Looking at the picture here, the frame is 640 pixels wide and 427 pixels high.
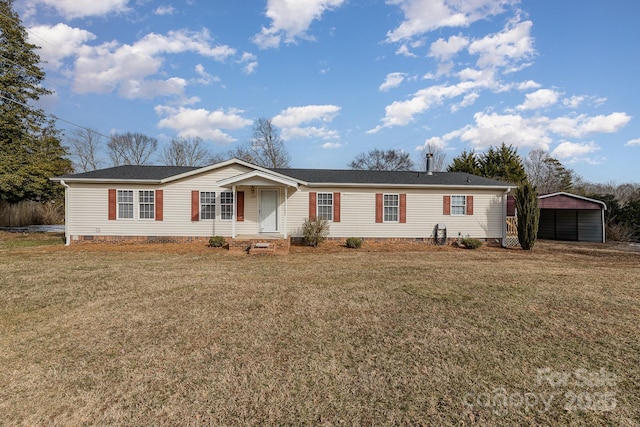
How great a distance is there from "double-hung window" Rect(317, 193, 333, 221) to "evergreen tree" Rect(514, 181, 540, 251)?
8.15m

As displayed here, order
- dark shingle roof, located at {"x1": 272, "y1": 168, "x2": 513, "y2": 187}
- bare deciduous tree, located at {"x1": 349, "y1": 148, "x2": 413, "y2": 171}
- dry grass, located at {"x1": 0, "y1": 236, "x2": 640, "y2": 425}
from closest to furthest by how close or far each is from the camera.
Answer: dry grass, located at {"x1": 0, "y1": 236, "x2": 640, "y2": 425}
dark shingle roof, located at {"x1": 272, "y1": 168, "x2": 513, "y2": 187}
bare deciduous tree, located at {"x1": 349, "y1": 148, "x2": 413, "y2": 171}

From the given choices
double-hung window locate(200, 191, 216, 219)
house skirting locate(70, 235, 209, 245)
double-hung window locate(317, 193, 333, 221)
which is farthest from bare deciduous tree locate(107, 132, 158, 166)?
double-hung window locate(317, 193, 333, 221)

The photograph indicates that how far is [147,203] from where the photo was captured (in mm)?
13906

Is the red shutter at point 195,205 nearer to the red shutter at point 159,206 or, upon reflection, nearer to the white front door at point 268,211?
the red shutter at point 159,206

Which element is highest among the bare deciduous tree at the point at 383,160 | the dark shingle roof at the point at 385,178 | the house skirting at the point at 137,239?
the bare deciduous tree at the point at 383,160

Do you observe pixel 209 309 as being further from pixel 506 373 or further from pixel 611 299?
pixel 611 299

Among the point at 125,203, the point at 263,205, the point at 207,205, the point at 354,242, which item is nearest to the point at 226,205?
the point at 207,205

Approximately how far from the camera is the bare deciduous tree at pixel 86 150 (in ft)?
116

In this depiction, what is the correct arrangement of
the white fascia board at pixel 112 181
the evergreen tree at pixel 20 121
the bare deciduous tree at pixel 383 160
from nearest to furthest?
the white fascia board at pixel 112 181 < the evergreen tree at pixel 20 121 < the bare deciduous tree at pixel 383 160

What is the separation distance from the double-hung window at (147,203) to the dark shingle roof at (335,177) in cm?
68

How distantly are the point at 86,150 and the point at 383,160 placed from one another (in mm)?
35846

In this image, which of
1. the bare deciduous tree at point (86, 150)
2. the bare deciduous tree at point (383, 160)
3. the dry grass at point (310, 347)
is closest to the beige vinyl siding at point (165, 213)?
the dry grass at point (310, 347)

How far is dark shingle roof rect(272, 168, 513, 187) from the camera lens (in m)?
14.5

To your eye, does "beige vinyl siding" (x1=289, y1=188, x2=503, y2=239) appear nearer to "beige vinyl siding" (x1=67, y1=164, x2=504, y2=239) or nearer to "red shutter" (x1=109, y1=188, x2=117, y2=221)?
"beige vinyl siding" (x1=67, y1=164, x2=504, y2=239)
